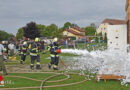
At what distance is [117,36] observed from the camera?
17.5 m

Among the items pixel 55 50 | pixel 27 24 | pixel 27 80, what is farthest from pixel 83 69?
pixel 27 24

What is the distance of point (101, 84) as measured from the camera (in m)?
6.27

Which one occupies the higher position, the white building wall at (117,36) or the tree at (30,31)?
the tree at (30,31)

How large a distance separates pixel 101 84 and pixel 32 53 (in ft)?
15.7

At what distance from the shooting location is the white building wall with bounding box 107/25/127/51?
55.8 ft

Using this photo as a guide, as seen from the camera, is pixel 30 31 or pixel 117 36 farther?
pixel 30 31

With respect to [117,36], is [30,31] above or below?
above

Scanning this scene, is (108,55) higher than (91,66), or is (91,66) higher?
(108,55)

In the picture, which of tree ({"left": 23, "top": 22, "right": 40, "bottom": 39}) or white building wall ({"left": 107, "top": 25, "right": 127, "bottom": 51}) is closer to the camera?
white building wall ({"left": 107, "top": 25, "right": 127, "bottom": 51})

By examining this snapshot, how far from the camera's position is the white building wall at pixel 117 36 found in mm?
17008

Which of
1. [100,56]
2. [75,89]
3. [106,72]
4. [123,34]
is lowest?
[75,89]

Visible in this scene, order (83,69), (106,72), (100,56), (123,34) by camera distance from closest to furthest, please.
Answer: (106,72), (100,56), (83,69), (123,34)

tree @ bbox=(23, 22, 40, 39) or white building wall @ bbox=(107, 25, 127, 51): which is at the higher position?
tree @ bbox=(23, 22, 40, 39)

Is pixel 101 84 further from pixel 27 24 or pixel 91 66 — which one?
pixel 27 24
